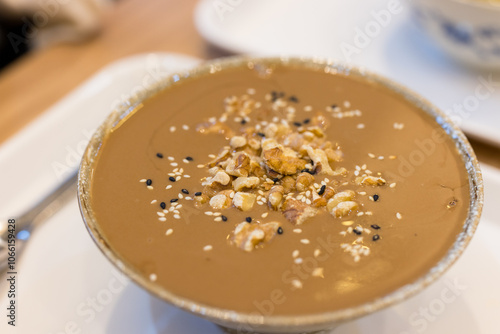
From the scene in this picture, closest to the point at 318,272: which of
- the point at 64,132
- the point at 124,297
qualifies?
the point at 124,297

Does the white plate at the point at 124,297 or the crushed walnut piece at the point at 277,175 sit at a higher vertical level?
the crushed walnut piece at the point at 277,175

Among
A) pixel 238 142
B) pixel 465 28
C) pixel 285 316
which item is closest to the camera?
pixel 285 316

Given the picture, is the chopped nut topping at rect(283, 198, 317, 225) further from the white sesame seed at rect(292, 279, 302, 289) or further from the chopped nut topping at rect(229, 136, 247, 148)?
the chopped nut topping at rect(229, 136, 247, 148)

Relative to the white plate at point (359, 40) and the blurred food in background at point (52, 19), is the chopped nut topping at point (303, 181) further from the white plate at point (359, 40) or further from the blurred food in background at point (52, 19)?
the blurred food in background at point (52, 19)

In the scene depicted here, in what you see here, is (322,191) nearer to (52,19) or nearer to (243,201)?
(243,201)

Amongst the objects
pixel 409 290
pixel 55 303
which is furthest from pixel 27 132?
pixel 409 290

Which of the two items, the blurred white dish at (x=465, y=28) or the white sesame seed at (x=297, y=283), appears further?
the blurred white dish at (x=465, y=28)

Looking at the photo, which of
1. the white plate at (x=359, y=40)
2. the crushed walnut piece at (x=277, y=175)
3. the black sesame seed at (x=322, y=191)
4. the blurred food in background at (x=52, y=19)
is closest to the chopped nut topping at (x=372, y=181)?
the crushed walnut piece at (x=277, y=175)
